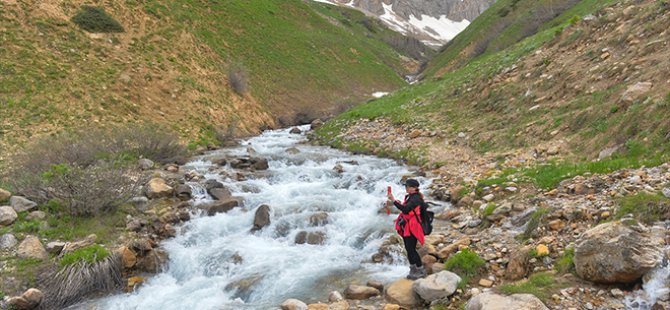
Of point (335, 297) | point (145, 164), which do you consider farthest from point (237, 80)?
point (335, 297)

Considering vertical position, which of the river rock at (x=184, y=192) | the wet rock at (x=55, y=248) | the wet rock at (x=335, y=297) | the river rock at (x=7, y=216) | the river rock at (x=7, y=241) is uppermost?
the river rock at (x=7, y=216)

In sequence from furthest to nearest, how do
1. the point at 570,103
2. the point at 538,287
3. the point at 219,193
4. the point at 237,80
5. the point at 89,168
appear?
the point at 237,80 → the point at 570,103 → the point at 219,193 → the point at 89,168 → the point at 538,287

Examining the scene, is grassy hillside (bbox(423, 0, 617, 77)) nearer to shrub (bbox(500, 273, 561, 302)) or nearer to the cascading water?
the cascading water

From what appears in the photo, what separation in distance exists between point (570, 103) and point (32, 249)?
17.2 m

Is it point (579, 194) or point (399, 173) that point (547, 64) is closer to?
point (399, 173)

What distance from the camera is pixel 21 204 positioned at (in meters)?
12.2

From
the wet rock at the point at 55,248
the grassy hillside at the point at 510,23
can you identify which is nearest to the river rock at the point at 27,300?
the wet rock at the point at 55,248

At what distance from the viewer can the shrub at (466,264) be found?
26.9ft

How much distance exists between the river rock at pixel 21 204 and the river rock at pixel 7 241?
1.44 metres

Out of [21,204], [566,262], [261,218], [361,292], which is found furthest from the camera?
[261,218]

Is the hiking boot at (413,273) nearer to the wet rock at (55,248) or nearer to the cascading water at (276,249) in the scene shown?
the cascading water at (276,249)

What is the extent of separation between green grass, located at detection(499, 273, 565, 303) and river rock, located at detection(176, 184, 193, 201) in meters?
11.2

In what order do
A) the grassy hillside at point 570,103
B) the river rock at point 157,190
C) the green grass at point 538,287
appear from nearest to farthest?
1. the green grass at point 538,287
2. the grassy hillside at point 570,103
3. the river rock at point 157,190

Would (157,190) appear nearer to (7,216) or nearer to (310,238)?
(7,216)
